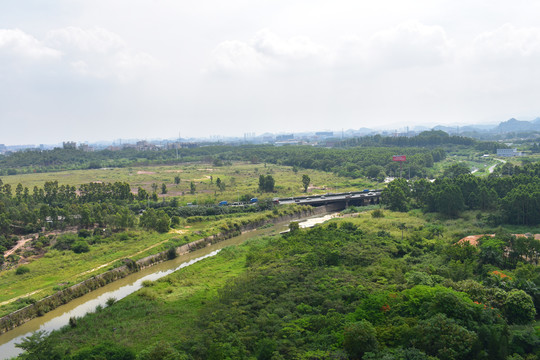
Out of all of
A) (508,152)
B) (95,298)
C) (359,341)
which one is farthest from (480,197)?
(508,152)

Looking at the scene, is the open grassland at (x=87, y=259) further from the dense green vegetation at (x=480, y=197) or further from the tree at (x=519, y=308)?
the tree at (x=519, y=308)

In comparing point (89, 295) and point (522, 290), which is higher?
point (522, 290)

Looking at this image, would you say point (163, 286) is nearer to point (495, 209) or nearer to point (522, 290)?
point (522, 290)

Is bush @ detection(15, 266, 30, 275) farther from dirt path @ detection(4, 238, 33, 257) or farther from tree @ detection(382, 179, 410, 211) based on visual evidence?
tree @ detection(382, 179, 410, 211)

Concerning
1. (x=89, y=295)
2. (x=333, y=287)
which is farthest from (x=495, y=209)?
(x=89, y=295)

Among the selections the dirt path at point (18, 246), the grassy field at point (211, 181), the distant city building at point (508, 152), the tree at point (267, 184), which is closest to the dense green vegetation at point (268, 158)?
the grassy field at point (211, 181)
